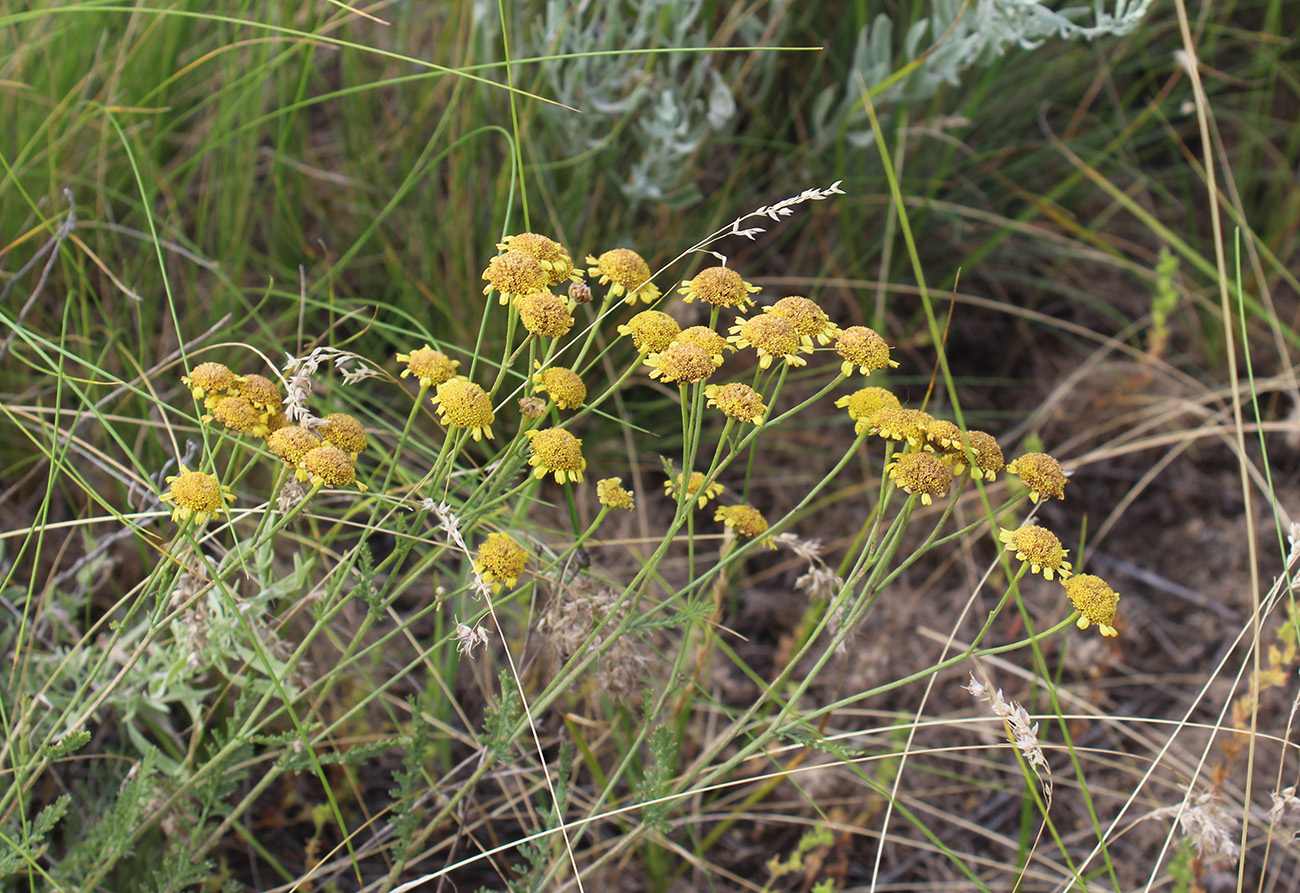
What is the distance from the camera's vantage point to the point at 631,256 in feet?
4.11

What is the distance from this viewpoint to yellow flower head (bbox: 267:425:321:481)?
3.62ft

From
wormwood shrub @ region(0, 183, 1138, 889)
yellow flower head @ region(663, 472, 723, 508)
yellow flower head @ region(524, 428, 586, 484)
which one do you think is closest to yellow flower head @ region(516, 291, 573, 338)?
wormwood shrub @ region(0, 183, 1138, 889)

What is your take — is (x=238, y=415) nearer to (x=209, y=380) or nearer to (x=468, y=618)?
(x=209, y=380)

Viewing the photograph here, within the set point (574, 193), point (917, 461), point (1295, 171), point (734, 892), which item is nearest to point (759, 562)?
point (734, 892)

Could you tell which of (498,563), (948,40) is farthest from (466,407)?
(948,40)

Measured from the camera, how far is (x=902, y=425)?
1.16 meters

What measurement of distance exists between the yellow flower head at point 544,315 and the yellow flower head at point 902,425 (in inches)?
14.6

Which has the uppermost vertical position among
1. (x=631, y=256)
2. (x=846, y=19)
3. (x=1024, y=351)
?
(x=846, y=19)

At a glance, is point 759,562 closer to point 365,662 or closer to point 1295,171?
point 365,662

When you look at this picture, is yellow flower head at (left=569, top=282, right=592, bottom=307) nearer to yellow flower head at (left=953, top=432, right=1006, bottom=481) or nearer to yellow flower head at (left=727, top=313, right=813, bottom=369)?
yellow flower head at (left=727, top=313, right=813, bottom=369)

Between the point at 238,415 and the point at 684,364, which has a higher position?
the point at 684,364

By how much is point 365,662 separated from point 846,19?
1888 mm

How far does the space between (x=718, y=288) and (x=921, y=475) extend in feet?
1.05

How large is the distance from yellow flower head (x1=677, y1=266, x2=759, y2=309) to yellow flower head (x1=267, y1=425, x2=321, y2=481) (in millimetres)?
458
